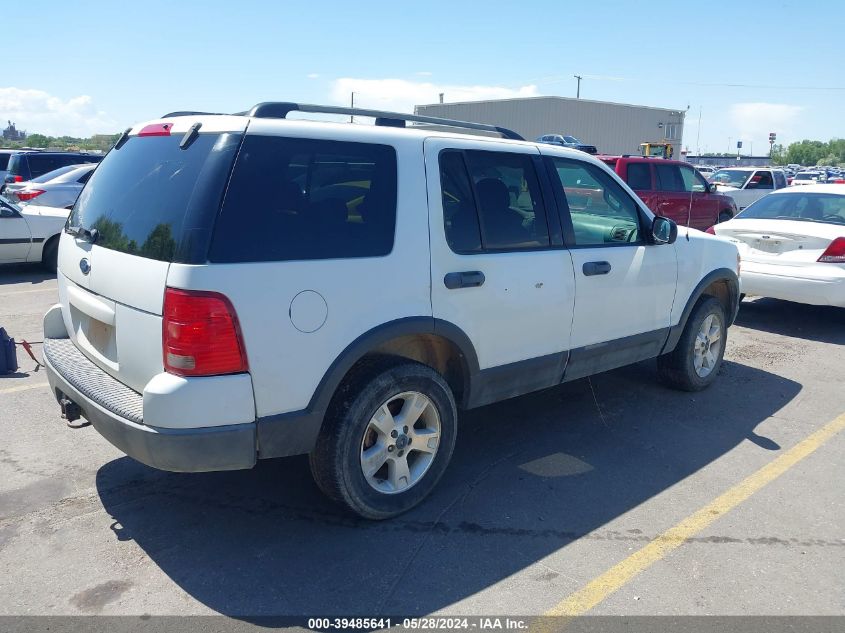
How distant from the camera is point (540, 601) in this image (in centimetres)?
317

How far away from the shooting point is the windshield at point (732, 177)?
2211 centimetres

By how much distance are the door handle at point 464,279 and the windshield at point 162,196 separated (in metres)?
1.26

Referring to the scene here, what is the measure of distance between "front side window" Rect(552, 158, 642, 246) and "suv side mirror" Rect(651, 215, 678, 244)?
0.36 feet

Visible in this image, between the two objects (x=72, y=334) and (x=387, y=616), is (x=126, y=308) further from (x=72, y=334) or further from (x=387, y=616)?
(x=387, y=616)

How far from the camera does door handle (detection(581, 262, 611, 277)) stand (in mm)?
4582

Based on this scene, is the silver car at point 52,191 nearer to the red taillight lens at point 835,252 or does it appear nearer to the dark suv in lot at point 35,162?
the dark suv in lot at point 35,162

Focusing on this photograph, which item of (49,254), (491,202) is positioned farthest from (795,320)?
(49,254)

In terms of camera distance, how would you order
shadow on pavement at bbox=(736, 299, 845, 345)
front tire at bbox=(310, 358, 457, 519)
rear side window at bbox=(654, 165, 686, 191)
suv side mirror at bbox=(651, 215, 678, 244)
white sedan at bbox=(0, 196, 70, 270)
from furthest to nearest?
1. rear side window at bbox=(654, 165, 686, 191)
2. white sedan at bbox=(0, 196, 70, 270)
3. shadow on pavement at bbox=(736, 299, 845, 345)
4. suv side mirror at bbox=(651, 215, 678, 244)
5. front tire at bbox=(310, 358, 457, 519)

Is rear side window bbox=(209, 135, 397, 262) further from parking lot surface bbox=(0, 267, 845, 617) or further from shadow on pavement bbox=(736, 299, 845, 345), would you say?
shadow on pavement bbox=(736, 299, 845, 345)

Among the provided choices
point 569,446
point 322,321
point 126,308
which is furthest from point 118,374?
point 569,446

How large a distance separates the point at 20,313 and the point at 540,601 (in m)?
7.25

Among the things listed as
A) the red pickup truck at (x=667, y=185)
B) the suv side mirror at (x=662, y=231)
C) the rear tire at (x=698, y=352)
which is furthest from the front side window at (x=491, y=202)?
the red pickup truck at (x=667, y=185)

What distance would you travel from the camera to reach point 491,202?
13.7ft

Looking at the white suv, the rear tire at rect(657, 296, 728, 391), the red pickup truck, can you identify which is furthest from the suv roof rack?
the red pickup truck
